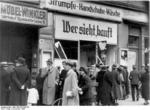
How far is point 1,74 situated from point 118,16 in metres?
11.1

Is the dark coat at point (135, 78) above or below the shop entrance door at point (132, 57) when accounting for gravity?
below

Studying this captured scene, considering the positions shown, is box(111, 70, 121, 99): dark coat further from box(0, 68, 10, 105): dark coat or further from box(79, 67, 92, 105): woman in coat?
box(0, 68, 10, 105): dark coat

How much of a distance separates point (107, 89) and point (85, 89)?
7.03ft

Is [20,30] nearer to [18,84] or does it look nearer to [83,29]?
[83,29]

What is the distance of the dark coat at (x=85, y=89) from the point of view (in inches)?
384

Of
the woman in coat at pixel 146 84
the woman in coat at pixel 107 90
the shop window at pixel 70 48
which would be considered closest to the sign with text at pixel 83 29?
the shop window at pixel 70 48

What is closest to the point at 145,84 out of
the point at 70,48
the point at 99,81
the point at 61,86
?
the point at 99,81

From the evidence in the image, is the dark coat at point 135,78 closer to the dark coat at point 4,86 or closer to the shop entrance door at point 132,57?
the shop entrance door at point 132,57

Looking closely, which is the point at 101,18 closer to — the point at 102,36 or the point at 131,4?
the point at 102,36

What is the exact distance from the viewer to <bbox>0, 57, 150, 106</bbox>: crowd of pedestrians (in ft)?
30.1

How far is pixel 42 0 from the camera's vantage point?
54.7ft

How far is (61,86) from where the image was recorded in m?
11.9

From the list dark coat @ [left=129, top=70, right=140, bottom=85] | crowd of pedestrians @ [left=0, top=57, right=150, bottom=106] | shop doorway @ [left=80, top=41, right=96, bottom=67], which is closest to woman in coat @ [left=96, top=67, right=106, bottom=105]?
crowd of pedestrians @ [left=0, top=57, right=150, bottom=106]

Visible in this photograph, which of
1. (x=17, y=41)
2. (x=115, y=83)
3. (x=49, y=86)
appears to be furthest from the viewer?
(x=17, y=41)
